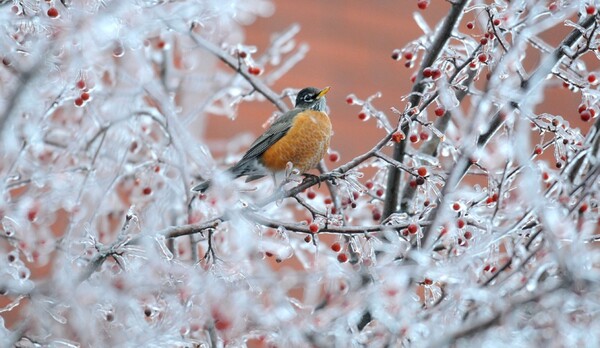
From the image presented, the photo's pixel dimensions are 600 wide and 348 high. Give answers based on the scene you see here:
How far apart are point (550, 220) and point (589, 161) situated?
118 centimetres

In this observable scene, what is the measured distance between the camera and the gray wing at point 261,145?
175 inches

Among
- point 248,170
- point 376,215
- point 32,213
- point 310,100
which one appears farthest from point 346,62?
point 32,213

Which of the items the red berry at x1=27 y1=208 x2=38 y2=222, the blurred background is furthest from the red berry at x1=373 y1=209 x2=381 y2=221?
the blurred background

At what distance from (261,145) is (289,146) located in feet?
0.49

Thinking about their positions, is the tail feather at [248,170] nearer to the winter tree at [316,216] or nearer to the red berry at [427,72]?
the winter tree at [316,216]

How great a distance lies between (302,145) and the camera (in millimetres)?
4457

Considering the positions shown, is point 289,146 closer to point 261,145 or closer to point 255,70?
A: point 261,145

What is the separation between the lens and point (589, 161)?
3.41 meters

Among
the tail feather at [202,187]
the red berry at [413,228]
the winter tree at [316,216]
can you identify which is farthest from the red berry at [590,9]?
the tail feather at [202,187]

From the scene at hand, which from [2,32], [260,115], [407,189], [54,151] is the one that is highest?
[2,32]

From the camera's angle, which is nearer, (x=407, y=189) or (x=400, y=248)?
(x=400, y=248)

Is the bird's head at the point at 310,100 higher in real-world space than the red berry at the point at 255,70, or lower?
lower

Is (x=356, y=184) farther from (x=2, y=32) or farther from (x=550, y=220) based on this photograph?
(x=2, y=32)

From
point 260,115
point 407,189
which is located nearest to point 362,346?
point 407,189
